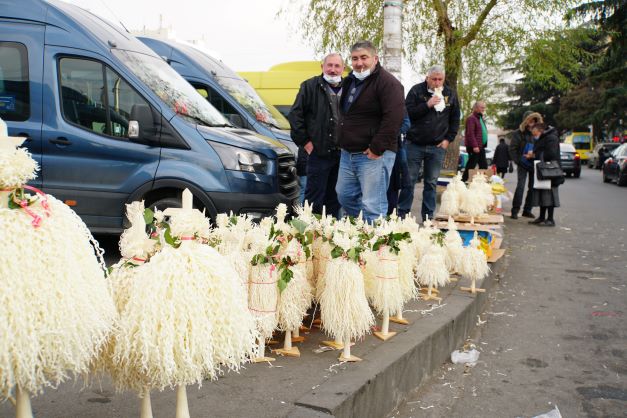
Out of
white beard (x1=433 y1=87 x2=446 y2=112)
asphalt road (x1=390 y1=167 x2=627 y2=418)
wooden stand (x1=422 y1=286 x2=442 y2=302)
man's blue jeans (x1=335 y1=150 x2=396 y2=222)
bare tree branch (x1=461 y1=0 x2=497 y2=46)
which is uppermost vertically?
bare tree branch (x1=461 y1=0 x2=497 y2=46)

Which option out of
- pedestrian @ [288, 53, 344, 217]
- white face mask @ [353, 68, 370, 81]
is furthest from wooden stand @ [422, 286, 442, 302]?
white face mask @ [353, 68, 370, 81]

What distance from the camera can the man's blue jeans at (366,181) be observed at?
6.17 m

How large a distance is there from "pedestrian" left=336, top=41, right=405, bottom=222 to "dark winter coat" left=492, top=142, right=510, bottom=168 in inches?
373

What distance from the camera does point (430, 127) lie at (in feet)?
27.6

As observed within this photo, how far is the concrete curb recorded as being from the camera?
3.14 metres

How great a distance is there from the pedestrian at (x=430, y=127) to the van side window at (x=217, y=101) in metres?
2.75

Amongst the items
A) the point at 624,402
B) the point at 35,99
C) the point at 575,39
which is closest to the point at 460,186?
the point at 624,402

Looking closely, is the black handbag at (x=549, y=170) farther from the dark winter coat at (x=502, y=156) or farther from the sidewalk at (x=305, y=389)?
the sidewalk at (x=305, y=389)

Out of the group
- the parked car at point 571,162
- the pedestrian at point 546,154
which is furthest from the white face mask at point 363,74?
the parked car at point 571,162

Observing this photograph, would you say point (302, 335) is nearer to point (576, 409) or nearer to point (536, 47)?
point (576, 409)

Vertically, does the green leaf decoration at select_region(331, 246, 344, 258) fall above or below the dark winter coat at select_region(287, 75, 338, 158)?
below

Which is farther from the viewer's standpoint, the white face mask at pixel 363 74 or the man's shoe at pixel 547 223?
the man's shoe at pixel 547 223

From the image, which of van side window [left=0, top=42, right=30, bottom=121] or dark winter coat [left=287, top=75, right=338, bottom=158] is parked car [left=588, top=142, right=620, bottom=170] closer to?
dark winter coat [left=287, top=75, right=338, bottom=158]

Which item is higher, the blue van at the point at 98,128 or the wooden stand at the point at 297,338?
the blue van at the point at 98,128
